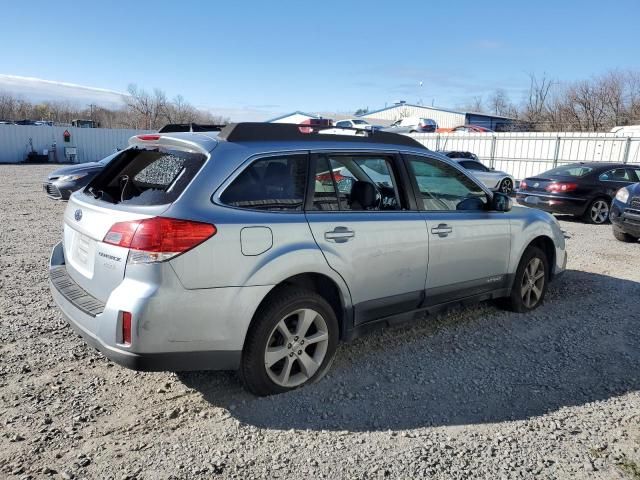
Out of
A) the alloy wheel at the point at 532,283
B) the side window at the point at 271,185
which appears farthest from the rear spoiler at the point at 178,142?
the alloy wheel at the point at 532,283

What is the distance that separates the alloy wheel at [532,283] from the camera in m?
5.32

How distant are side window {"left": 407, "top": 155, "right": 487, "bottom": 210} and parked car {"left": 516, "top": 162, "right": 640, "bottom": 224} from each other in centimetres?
867

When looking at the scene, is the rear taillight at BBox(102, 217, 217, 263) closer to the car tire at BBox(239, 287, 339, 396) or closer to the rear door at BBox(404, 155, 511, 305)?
the car tire at BBox(239, 287, 339, 396)

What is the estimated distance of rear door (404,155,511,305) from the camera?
4293mm

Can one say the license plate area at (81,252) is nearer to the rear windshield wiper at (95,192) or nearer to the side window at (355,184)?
the rear windshield wiper at (95,192)

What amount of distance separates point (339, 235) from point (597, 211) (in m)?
10.9

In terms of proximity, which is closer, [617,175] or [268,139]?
[268,139]

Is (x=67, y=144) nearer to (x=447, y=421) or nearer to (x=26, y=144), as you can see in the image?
(x=26, y=144)

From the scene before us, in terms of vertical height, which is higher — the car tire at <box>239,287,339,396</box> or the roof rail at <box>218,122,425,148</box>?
the roof rail at <box>218,122,425,148</box>

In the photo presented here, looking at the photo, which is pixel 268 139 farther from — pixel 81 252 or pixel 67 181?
pixel 67 181

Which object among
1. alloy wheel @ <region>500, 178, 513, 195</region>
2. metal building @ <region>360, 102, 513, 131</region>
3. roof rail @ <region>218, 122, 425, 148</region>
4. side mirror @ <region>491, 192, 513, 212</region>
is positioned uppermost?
metal building @ <region>360, 102, 513, 131</region>

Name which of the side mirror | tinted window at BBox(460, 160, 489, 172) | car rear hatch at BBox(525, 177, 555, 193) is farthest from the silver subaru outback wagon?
tinted window at BBox(460, 160, 489, 172)

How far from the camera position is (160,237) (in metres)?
2.90

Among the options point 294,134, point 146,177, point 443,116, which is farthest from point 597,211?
point 443,116
